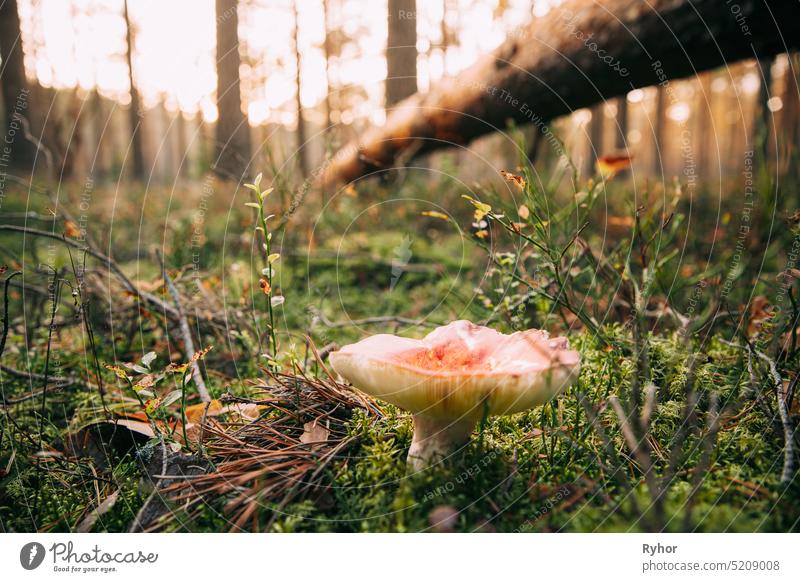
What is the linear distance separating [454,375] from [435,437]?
27 cm

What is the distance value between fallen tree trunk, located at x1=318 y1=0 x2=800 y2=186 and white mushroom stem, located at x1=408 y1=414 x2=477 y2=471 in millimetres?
1583

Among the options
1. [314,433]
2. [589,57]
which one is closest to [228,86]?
[589,57]

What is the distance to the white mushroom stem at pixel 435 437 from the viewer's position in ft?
4.17

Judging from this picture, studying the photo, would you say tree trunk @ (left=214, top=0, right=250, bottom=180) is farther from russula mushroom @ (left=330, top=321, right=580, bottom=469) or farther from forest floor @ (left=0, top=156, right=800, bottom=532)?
russula mushroom @ (left=330, top=321, right=580, bottom=469)

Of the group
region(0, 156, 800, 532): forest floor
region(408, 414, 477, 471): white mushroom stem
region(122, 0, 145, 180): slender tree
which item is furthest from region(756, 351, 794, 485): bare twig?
region(122, 0, 145, 180): slender tree

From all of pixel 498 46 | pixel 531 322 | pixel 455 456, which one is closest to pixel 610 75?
pixel 498 46

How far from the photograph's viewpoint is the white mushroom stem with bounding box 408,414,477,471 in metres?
1.27

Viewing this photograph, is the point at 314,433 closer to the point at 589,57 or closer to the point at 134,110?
the point at 589,57
